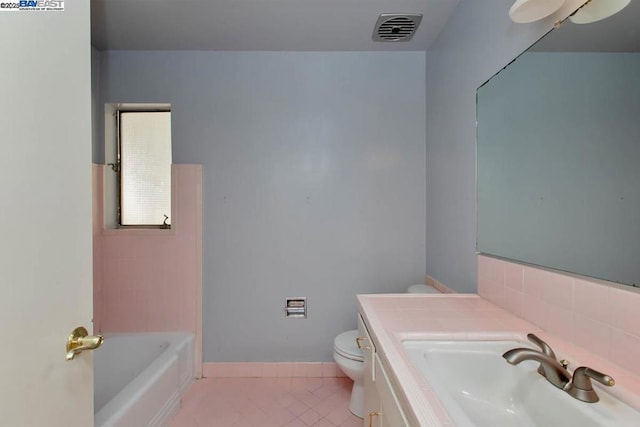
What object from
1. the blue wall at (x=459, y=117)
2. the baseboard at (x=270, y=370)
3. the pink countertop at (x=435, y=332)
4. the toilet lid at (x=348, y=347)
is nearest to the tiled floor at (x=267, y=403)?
the baseboard at (x=270, y=370)

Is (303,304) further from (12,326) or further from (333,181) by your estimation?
(12,326)

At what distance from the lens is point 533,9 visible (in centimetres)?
94

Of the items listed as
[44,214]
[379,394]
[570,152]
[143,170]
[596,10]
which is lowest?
[379,394]

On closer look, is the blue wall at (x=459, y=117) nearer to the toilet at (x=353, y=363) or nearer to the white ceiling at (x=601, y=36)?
the white ceiling at (x=601, y=36)

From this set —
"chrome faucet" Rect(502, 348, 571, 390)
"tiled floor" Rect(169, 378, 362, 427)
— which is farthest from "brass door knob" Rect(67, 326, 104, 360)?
"tiled floor" Rect(169, 378, 362, 427)

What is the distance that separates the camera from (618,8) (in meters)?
0.77

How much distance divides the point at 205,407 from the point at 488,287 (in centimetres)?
181

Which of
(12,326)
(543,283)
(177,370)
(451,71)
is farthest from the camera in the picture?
(177,370)

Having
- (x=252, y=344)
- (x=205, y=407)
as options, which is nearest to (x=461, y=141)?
(x=252, y=344)

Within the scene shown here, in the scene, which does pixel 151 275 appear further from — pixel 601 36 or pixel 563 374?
pixel 601 36

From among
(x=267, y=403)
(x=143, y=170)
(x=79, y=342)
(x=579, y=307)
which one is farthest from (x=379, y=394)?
(x=143, y=170)

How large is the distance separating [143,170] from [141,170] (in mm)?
16

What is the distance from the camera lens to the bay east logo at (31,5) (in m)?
0.62

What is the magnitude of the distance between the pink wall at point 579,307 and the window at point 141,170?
232 cm
